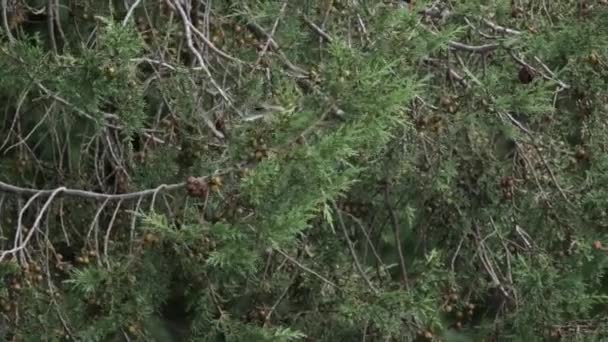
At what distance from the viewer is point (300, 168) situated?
260 cm

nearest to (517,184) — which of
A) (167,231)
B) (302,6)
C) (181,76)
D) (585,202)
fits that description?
(585,202)

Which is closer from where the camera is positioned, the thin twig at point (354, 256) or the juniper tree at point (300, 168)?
the juniper tree at point (300, 168)

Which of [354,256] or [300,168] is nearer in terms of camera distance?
[300,168]

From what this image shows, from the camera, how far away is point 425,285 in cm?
352

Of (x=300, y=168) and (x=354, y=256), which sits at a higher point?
(x=300, y=168)

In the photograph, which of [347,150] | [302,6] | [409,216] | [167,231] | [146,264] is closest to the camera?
[347,150]

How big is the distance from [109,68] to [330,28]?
39.1 inches

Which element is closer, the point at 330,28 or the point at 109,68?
the point at 109,68

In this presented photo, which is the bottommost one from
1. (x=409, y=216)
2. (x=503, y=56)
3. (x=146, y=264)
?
(x=409, y=216)

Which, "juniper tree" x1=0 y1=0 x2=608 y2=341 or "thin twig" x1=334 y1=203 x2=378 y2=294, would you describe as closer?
"juniper tree" x1=0 y1=0 x2=608 y2=341

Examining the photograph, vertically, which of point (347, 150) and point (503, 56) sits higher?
point (347, 150)

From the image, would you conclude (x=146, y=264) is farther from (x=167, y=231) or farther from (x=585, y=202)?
(x=585, y=202)

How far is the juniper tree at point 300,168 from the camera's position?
2.79m

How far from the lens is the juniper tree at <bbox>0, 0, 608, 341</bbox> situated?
2.79 metres
